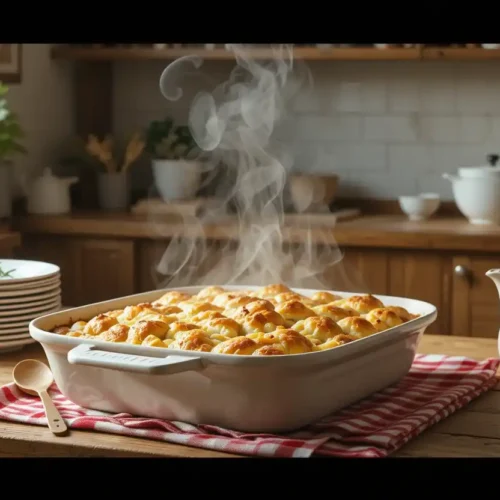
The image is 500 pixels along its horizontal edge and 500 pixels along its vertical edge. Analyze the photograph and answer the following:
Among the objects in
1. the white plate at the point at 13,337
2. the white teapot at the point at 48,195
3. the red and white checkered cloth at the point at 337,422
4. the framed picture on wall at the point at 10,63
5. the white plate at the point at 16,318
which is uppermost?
the framed picture on wall at the point at 10,63

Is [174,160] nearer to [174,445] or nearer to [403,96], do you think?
[403,96]

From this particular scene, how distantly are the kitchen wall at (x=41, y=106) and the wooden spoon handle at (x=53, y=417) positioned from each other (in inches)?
102

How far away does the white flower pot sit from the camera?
3996 millimetres

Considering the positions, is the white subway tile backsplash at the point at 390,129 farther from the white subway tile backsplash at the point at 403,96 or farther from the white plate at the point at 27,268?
the white plate at the point at 27,268

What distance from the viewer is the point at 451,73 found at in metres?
3.94

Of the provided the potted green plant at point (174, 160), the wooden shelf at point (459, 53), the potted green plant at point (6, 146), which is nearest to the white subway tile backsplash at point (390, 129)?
the wooden shelf at point (459, 53)

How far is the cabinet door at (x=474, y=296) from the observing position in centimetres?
329

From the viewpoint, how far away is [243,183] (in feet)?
13.2

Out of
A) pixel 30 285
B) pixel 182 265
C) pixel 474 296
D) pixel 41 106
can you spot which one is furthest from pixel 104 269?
pixel 30 285

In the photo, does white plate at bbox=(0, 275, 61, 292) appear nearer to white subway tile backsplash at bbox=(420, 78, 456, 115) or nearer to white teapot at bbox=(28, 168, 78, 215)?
white teapot at bbox=(28, 168, 78, 215)

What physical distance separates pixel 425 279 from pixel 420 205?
1.28 feet

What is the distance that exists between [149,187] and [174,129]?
1.13 ft
